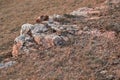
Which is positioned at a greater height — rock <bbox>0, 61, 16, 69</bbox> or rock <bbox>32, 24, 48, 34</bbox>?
rock <bbox>32, 24, 48, 34</bbox>

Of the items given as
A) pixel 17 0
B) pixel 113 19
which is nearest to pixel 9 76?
pixel 113 19

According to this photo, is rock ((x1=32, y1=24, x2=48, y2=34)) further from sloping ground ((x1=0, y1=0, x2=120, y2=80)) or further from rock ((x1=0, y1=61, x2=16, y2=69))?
rock ((x1=0, y1=61, x2=16, y2=69))

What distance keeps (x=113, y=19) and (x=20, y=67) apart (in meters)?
5.04

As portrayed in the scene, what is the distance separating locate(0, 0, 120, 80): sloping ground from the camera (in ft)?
37.1

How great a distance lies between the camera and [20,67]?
12.9 metres

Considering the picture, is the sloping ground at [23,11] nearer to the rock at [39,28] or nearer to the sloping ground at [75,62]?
the rock at [39,28]

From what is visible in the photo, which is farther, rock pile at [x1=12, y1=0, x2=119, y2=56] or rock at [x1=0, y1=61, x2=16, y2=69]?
rock pile at [x1=12, y1=0, x2=119, y2=56]

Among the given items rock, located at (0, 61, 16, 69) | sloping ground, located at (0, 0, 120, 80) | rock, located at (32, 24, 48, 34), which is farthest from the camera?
rock, located at (32, 24, 48, 34)

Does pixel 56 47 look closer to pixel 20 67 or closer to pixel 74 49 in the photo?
pixel 74 49

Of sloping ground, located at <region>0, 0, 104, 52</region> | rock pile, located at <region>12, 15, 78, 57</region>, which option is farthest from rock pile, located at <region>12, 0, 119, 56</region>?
sloping ground, located at <region>0, 0, 104, 52</region>

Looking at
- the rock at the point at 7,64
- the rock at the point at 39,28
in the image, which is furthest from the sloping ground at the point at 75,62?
the rock at the point at 39,28

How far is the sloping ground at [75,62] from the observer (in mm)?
11312

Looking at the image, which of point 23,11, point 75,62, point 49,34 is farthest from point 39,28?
point 23,11

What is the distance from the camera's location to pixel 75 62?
478 inches
